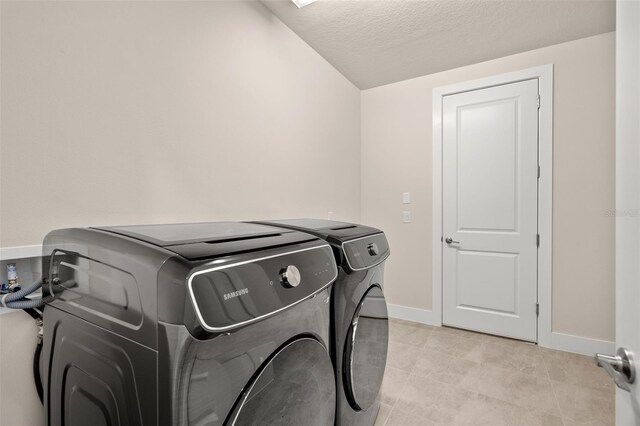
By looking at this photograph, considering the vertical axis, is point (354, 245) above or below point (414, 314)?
above

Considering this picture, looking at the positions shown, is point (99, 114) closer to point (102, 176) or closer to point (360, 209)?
point (102, 176)

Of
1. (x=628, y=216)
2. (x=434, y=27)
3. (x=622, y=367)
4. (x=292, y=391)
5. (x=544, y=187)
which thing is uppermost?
(x=434, y=27)

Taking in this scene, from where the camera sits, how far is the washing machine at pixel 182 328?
577 millimetres

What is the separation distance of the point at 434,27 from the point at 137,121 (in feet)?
6.71

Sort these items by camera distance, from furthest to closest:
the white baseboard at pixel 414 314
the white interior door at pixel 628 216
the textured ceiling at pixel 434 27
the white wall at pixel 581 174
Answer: the white baseboard at pixel 414 314 → the white wall at pixel 581 174 → the textured ceiling at pixel 434 27 → the white interior door at pixel 628 216

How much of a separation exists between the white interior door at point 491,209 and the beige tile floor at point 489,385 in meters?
0.29

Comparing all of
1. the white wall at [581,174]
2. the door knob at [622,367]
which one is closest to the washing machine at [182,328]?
the door knob at [622,367]

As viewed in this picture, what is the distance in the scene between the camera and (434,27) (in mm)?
2225

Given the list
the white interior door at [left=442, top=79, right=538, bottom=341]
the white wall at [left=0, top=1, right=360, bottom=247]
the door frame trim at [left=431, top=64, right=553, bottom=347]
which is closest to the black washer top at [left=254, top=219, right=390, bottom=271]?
the white wall at [left=0, top=1, right=360, bottom=247]

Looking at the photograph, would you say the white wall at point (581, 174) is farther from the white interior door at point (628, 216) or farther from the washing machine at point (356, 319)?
the white interior door at point (628, 216)

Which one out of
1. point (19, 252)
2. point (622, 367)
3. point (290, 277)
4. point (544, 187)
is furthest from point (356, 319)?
point (544, 187)

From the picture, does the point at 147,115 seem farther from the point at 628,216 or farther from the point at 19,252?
the point at 628,216

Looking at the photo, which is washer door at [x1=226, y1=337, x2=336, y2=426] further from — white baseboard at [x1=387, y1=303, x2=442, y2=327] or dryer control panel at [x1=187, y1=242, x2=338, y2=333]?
white baseboard at [x1=387, y1=303, x2=442, y2=327]

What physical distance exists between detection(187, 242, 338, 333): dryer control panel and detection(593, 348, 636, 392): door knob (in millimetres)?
626
